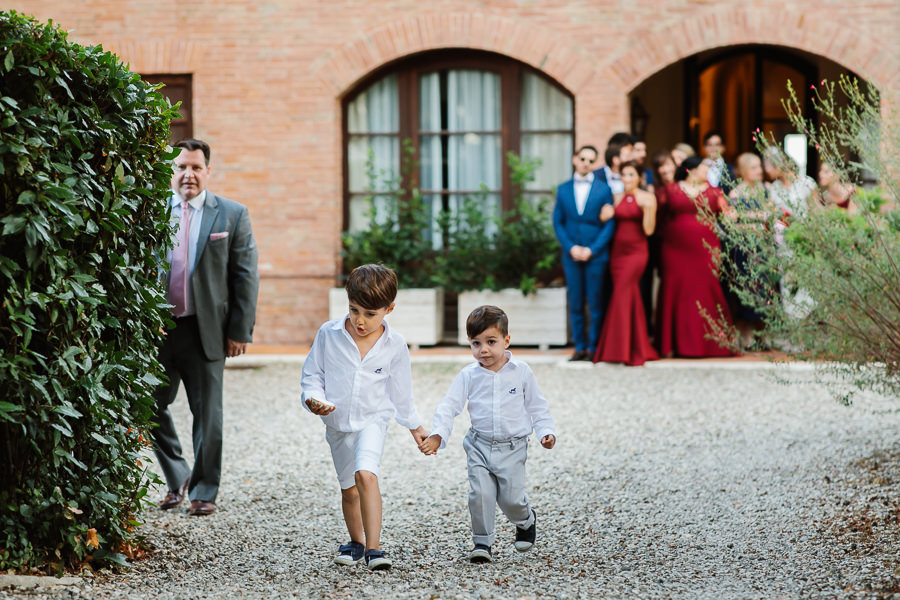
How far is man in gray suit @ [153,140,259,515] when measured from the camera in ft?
18.7

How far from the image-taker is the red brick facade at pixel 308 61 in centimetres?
1247

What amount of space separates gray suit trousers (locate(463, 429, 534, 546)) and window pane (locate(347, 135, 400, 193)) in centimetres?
869

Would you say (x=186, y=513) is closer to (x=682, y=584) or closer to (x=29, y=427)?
(x=29, y=427)

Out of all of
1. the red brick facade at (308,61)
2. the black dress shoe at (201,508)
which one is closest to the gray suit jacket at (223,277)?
the black dress shoe at (201,508)

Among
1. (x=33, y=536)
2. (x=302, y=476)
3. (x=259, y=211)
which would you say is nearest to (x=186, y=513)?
(x=302, y=476)

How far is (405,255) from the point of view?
41.3 ft

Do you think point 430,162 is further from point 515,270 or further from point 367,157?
point 515,270

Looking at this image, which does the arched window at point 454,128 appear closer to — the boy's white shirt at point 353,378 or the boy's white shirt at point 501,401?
the boy's white shirt at point 501,401

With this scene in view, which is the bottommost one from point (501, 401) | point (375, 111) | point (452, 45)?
point (501, 401)

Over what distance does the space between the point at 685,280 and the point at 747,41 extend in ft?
9.36

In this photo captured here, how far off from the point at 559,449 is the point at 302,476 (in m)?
1.70

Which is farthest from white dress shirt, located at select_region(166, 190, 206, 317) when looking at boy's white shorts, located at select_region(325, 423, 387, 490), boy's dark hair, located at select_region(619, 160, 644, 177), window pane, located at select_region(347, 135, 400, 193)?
window pane, located at select_region(347, 135, 400, 193)

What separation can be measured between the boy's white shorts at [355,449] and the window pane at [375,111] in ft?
29.4

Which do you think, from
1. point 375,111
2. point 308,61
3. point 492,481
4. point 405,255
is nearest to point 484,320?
point 492,481
